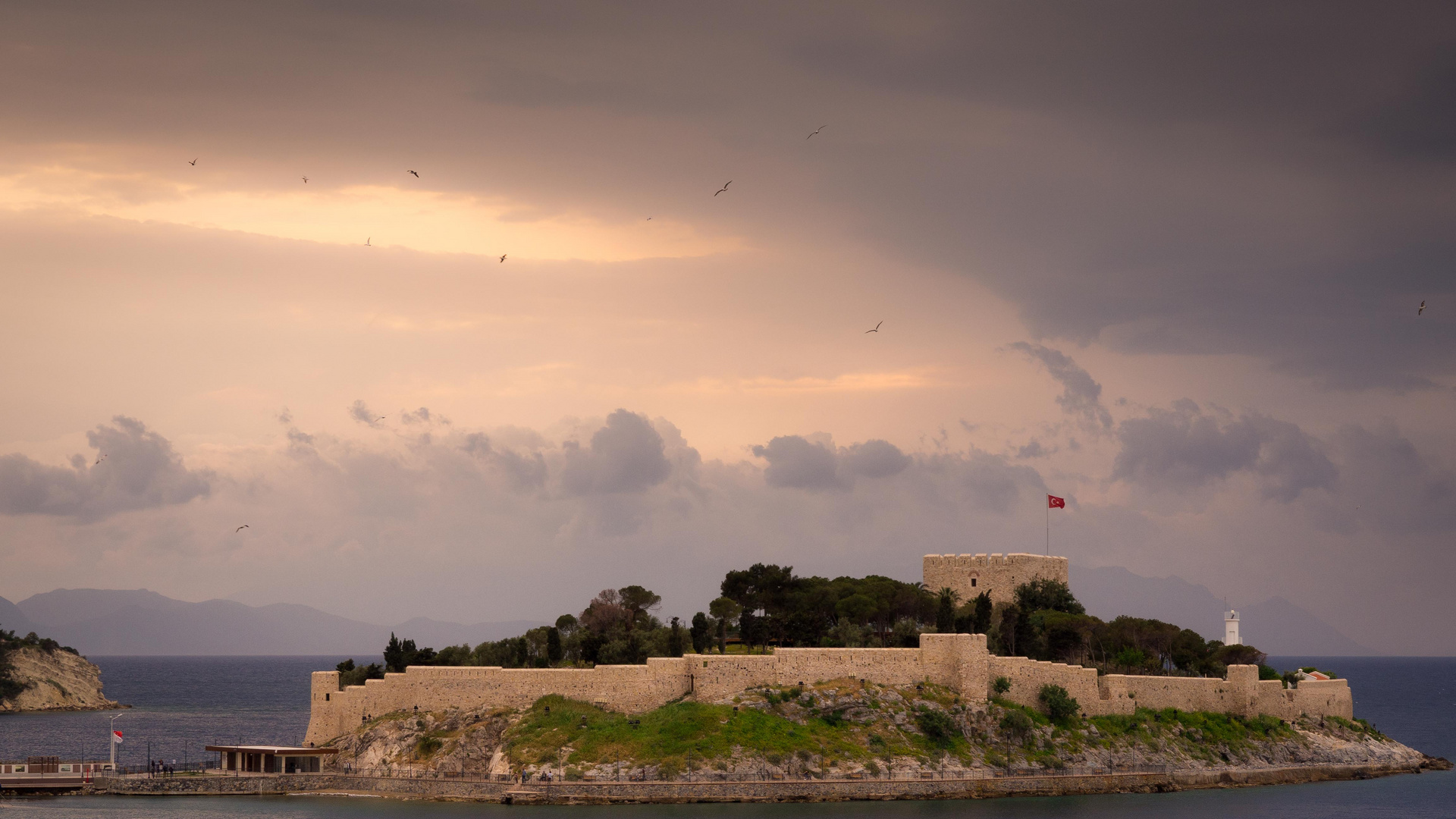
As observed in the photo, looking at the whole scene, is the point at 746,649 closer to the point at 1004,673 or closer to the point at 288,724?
the point at 1004,673

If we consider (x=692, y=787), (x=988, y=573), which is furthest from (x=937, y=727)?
(x=988, y=573)

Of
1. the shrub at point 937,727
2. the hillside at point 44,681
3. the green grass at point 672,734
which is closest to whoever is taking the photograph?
the green grass at point 672,734

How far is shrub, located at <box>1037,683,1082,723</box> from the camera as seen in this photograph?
7594 cm

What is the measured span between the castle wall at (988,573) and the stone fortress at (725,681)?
12753 millimetres

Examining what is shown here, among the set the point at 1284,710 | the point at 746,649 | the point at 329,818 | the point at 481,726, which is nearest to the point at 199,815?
the point at 329,818

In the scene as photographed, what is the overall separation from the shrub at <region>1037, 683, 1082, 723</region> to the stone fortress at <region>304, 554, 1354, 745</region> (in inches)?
19.8

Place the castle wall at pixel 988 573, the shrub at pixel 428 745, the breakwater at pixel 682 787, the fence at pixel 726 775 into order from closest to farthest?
the breakwater at pixel 682 787 < the fence at pixel 726 775 < the shrub at pixel 428 745 < the castle wall at pixel 988 573

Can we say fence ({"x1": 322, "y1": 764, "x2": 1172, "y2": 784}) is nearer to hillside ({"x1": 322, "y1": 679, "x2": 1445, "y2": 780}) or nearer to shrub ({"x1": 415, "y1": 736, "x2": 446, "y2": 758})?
hillside ({"x1": 322, "y1": 679, "x2": 1445, "y2": 780})

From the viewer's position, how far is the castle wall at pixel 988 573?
298 ft

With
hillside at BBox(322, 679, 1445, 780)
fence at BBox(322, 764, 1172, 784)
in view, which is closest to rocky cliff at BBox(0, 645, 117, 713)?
hillside at BBox(322, 679, 1445, 780)

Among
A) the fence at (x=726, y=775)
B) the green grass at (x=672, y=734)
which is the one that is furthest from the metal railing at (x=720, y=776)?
the green grass at (x=672, y=734)

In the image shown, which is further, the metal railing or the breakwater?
the metal railing

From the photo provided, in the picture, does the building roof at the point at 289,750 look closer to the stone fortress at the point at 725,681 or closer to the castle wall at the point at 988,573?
the stone fortress at the point at 725,681

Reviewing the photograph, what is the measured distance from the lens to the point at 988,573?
91000 millimetres
